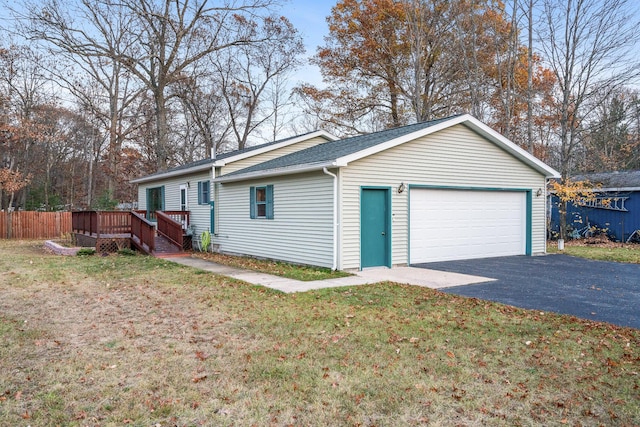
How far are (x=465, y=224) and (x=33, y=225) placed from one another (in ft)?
69.1

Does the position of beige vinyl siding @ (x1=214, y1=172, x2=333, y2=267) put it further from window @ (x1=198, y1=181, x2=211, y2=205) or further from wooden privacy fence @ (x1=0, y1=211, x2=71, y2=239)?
wooden privacy fence @ (x1=0, y1=211, x2=71, y2=239)

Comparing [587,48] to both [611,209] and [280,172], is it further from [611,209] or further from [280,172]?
[280,172]

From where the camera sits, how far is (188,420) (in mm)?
3158

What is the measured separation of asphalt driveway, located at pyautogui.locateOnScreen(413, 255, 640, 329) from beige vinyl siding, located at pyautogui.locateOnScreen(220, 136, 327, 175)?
7043mm

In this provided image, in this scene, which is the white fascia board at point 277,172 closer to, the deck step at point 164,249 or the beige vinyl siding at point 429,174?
the beige vinyl siding at point 429,174

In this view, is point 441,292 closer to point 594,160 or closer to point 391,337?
point 391,337

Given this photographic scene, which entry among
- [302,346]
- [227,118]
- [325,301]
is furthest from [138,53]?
[302,346]

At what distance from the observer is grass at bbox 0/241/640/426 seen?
129 inches

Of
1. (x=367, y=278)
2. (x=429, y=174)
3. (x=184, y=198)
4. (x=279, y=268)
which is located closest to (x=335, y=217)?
(x=367, y=278)

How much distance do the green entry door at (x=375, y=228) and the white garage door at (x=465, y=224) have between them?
891 mm

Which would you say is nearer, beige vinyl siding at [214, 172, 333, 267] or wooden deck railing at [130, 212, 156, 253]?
beige vinyl siding at [214, 172, 333, 267]

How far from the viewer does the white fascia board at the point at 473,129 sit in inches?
390

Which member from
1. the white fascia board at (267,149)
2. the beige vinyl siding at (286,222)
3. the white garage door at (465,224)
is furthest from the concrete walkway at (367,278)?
the white fascia board at (267,149)

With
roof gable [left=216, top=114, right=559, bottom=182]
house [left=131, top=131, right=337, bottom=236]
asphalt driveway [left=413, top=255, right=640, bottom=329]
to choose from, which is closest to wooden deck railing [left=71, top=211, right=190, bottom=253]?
house [left=131, top=131, right=337, bottom=236]
